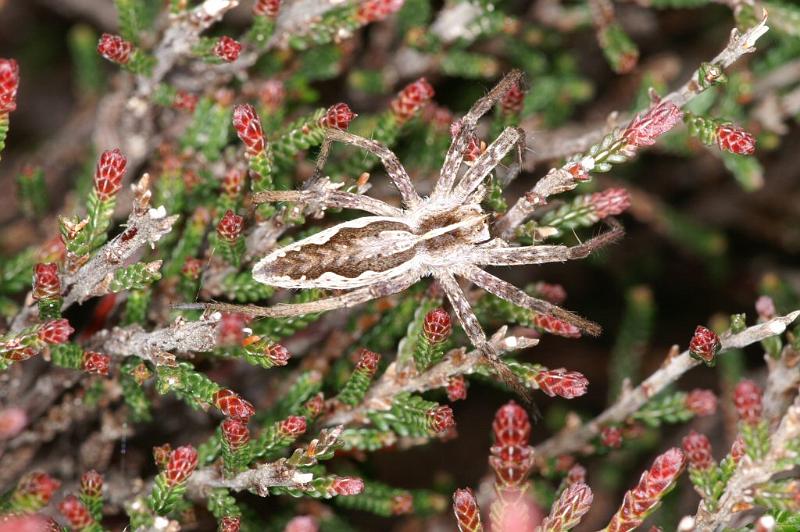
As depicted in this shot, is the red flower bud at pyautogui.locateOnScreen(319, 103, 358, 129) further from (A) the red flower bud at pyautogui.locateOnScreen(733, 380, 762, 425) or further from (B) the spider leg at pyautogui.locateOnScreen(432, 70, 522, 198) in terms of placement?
(A) the red flower bud at pyautogui.locateOnScreen(733, 380, 762, 425)

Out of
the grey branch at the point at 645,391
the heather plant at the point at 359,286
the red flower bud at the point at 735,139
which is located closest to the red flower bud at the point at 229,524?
the heather plant at the point at 359,286

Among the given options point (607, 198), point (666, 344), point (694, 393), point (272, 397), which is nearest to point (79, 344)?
point (272, 397)

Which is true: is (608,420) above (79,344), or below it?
below

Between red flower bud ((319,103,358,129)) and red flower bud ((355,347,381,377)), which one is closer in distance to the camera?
red flower bud ((355,347,381,377))

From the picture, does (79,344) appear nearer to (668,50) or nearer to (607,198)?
(607,198)

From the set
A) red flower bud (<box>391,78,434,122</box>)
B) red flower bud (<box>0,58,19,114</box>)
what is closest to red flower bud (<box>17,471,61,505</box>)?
red flower bud (<box>0,58,19,114</box>)

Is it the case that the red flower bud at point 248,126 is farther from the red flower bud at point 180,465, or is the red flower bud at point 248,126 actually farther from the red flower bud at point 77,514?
the red flower bud at point 77,514
